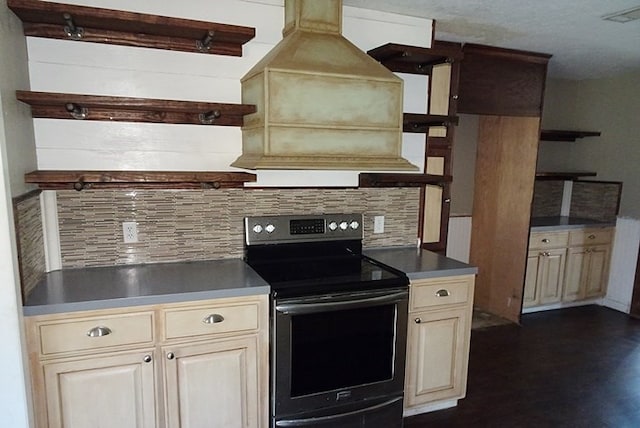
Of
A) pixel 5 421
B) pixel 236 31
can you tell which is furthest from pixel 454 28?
pixel 5 421

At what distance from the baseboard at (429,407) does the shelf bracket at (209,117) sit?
1926mm

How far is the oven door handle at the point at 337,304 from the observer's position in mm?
2016

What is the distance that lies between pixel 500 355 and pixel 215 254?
2315 millimetres

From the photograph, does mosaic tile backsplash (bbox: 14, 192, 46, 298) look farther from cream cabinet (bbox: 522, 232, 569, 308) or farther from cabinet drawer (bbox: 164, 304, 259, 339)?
cream cabinet (bbox: 522, 232, 569, 308)

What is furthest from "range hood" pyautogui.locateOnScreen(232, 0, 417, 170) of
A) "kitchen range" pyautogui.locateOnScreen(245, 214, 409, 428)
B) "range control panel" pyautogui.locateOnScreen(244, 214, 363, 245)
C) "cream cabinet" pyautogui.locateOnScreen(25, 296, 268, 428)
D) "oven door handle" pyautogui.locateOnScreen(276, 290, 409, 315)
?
"cream cabinet" pyautogui.locateOnScreen(25, 296, 268, 428)

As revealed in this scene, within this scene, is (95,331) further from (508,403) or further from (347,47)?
(508,403)

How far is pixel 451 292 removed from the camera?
2.45 metres

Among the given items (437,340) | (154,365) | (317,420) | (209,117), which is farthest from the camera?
(437,340)

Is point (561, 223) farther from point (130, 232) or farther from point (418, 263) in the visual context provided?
point (130, 232)

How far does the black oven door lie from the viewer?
2.05 metres

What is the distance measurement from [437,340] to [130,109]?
1.99m

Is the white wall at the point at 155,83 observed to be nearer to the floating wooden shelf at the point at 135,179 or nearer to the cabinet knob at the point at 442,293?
the floating wooden shelf at the point at 135,179

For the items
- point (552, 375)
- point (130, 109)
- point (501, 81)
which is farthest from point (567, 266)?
point (130, 109)

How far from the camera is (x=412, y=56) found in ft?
8.23
